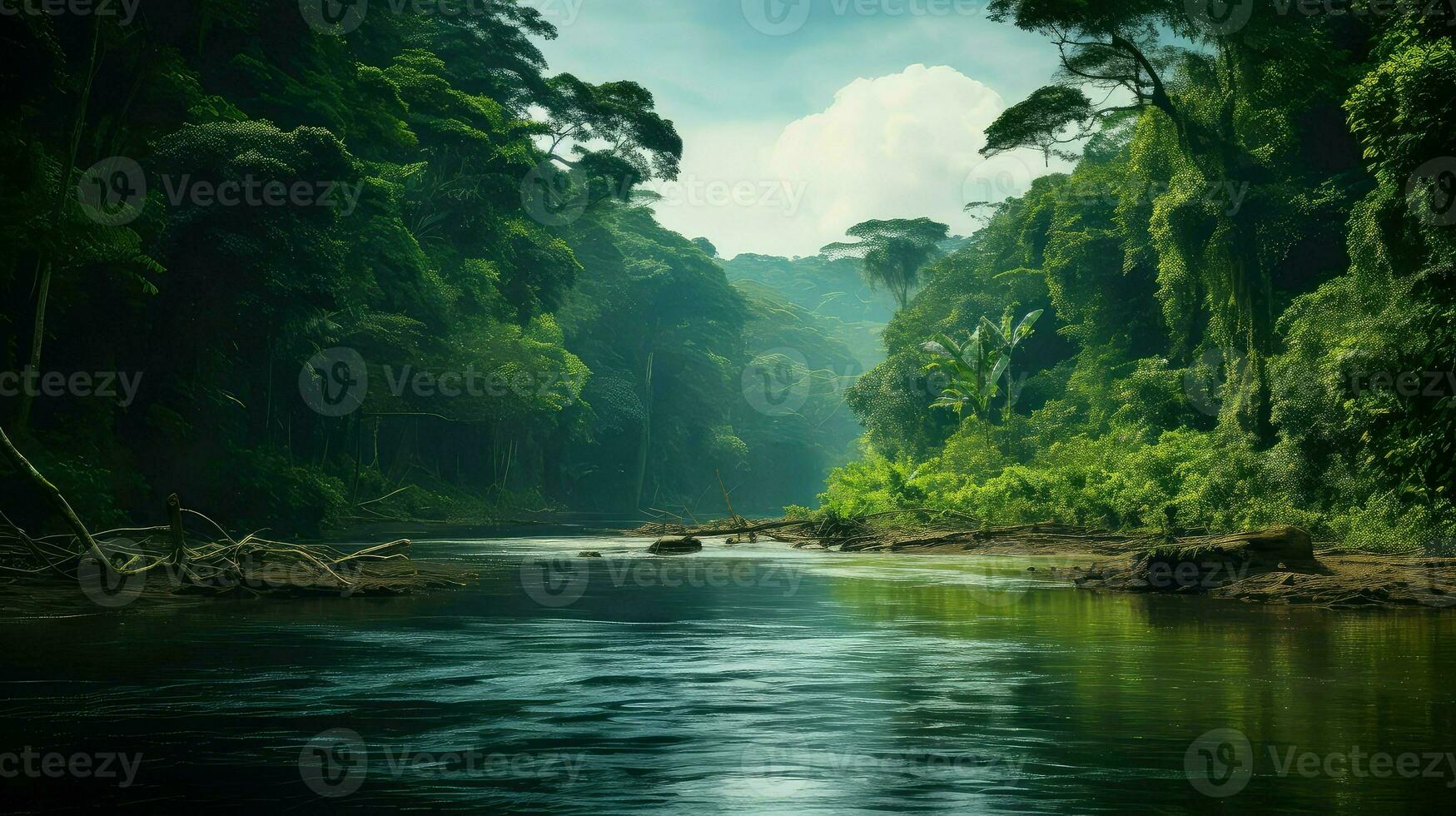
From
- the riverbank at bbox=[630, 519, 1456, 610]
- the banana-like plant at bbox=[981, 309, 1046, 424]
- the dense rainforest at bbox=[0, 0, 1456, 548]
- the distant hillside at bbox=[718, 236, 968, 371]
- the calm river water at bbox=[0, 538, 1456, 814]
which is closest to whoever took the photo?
the calm river water at bbox=[0, 538, 1456, 814]

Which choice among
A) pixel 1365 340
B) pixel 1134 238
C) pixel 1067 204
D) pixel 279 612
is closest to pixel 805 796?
→ pixel 279 612

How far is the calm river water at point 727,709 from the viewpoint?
20.5 feet

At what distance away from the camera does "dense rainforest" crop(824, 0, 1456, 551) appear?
1398 centimetres

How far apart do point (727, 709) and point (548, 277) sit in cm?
4325

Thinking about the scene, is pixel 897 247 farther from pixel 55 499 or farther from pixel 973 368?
pixel 55 499

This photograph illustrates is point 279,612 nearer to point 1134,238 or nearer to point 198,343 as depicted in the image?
point 198,343

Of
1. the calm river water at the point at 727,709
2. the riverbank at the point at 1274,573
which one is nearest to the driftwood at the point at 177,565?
the calm river water at the point at 727,709

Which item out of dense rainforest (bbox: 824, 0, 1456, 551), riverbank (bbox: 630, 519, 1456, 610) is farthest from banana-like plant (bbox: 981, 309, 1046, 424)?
riverbank (bbox: 630, 519, 1456, 610)

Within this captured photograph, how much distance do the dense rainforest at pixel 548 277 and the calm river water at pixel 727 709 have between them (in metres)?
4.44

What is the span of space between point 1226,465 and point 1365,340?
7392 mm

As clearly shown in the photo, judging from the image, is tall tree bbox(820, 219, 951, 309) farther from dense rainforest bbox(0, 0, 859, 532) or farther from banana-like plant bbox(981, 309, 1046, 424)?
banana-like plant bbox(981, 309, 1046, 424)

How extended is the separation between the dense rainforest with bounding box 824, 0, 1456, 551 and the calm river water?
4.40 metres

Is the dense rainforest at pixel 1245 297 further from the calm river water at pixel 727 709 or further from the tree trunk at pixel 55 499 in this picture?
the tree trunk at pixel 55 499

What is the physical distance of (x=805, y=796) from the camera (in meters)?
6.19
